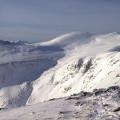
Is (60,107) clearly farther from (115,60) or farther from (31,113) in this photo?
(115,60)

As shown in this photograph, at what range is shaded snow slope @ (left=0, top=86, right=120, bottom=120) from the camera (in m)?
29.6

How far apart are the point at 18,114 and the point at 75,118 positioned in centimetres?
603

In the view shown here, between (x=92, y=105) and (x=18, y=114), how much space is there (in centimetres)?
600

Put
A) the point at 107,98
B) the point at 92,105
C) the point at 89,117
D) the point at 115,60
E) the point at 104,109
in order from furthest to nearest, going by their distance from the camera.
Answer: the point at 115,60 < the point at 107,98 < the point at 92,105 < the point at 104,109 < the point at 89,117

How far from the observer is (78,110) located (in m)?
31.9

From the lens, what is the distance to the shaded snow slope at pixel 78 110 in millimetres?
29594

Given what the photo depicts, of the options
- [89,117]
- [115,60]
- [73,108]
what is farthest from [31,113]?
[115,60]

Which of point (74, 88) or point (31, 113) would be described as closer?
point (31, 113)

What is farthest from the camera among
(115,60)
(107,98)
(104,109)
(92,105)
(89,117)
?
(115,60)

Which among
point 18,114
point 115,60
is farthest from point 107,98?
point 115,60

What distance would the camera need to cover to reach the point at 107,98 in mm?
35406

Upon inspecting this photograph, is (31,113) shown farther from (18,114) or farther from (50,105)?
(50,105)

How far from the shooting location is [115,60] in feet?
622

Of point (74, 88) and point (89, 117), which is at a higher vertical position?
point (89, 117)
